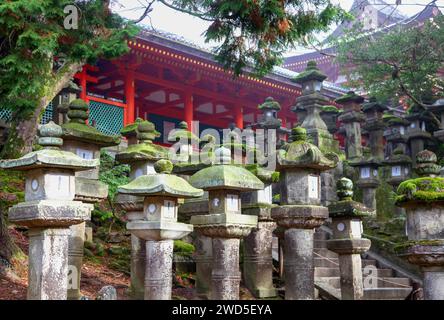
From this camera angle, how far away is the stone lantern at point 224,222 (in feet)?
25.2

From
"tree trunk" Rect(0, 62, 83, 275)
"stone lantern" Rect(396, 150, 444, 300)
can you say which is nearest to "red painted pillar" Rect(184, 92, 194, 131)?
"tree trunk" Rect(0, 62, 83, 275)

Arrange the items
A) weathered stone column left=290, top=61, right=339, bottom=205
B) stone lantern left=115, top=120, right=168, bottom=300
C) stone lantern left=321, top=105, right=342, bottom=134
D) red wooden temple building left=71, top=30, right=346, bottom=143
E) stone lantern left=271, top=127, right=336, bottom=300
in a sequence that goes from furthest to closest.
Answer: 1. stone lantern left=321, top=105, right=342, bottom=134
2. red wooden temple building left=71, top=30, right=346, bottom=143
3. weathered stone column left=290, top=61, right=339, bottom=205
4. stone lantern left=115, top=120, right=168, bottom=300
5. stone lantern left=271, top=127, right=336, bottom=300

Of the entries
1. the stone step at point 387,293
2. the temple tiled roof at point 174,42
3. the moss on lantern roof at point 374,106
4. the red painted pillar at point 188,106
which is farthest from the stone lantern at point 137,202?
the red painted pillar at point 188,106

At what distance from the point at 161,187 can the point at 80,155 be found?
189 cm

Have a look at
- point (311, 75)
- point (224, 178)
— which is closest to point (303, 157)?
point (224, 178)

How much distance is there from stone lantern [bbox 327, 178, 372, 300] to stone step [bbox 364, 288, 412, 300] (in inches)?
52.4

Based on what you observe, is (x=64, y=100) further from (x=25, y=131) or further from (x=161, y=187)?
(x=161, y=187)

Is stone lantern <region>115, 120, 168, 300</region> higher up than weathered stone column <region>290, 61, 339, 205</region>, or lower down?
lower down

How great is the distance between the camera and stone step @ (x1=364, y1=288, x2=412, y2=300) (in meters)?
10.5

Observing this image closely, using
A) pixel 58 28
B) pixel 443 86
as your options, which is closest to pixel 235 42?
pixel 58 28

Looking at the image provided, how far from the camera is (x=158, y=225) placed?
7016 mm

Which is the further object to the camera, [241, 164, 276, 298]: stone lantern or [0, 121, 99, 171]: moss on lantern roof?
[241, 164, 276, 298]: stone lantern

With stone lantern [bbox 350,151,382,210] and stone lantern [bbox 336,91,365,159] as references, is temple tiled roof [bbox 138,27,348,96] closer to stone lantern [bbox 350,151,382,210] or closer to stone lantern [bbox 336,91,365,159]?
stone lantern [bbox 336,91,365,159]

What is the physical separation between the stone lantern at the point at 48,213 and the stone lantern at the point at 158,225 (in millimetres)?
825
